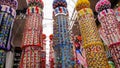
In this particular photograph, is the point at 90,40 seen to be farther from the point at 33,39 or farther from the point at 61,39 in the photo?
the point at 33,39

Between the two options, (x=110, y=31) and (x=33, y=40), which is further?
(x=110, y=31)

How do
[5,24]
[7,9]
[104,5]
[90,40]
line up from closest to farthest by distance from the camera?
[5,24] < [7,9] < [90,40] < [104,5]

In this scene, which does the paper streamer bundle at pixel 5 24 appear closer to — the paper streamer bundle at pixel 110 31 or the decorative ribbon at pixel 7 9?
the decorative ribbon at pixel 7 9

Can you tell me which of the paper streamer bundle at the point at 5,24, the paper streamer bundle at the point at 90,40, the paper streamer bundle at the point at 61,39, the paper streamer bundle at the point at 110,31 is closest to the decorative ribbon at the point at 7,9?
the paper streamer bundle at the point at 5,24

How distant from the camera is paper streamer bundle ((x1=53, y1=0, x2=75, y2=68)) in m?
2.77

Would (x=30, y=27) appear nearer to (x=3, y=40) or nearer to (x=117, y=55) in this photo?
(x=3, y=40)

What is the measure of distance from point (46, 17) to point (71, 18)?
39.3 inches

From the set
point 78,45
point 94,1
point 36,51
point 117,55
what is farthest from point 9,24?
point 94,1

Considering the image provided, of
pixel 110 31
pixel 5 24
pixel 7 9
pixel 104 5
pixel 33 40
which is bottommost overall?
pixel 33 40

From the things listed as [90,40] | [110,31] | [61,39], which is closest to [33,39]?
[61,39]

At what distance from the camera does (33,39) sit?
118 inches

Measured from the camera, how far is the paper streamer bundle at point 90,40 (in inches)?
118

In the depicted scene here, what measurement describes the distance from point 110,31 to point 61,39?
3.30 ft

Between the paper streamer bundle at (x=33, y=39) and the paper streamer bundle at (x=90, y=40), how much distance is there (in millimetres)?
863
